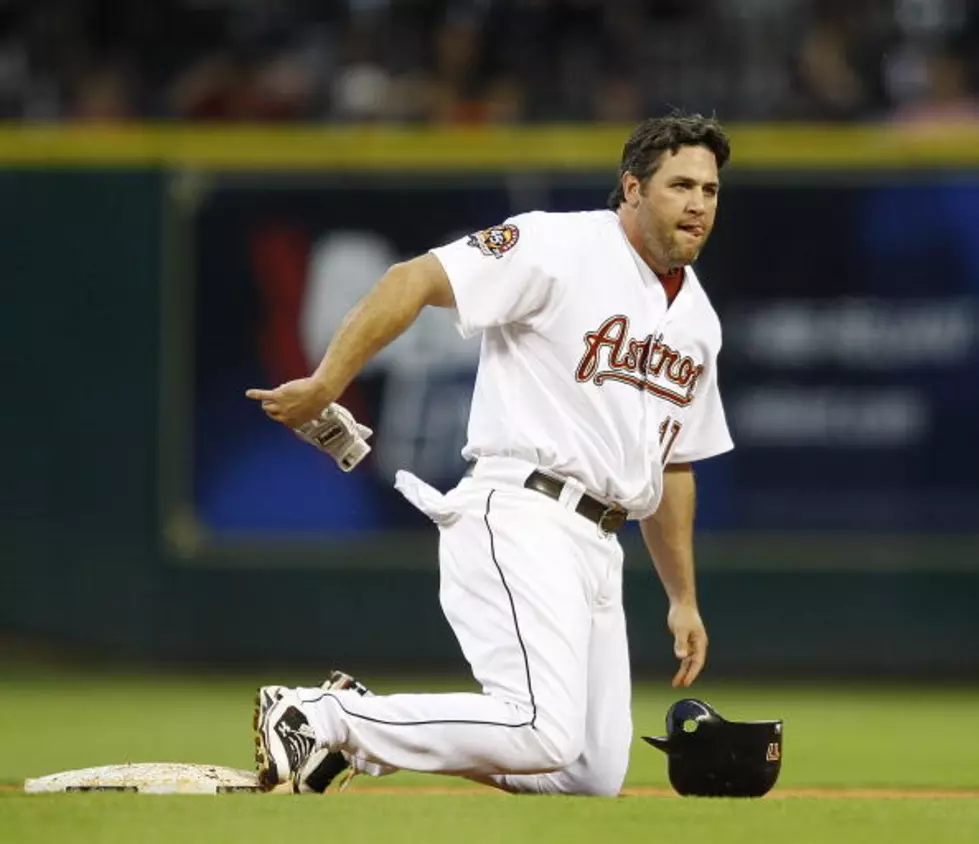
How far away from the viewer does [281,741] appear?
5.15m

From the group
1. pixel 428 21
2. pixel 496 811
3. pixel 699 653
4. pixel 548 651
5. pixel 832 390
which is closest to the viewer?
pixel 496 811

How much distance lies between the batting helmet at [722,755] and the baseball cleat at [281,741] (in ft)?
3.02

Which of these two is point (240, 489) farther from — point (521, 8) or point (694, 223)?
point (694, 223)

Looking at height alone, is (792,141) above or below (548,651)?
above

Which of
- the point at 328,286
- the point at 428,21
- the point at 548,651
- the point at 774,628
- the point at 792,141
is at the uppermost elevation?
the point at 428,21

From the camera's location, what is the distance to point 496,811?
4.75 m

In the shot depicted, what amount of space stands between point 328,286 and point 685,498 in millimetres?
5121

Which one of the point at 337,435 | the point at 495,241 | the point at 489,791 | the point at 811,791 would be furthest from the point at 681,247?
the point at 811,791

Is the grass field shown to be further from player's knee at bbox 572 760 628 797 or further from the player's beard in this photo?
the player's beard

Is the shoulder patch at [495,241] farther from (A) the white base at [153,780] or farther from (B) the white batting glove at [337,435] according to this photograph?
(A) the white base at [153,780]

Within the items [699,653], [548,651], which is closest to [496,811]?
[548,651]

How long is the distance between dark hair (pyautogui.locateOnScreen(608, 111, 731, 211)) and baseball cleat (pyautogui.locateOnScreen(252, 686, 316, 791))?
5.57 feet

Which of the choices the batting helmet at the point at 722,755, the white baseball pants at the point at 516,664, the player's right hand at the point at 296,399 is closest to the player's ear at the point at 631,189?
the white baseball pants at the point at 516,664

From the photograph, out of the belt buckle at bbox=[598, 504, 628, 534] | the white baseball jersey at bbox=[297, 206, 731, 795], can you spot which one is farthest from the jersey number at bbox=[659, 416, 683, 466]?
the belt buckle at bbox=[598, 504, 628, 534]
